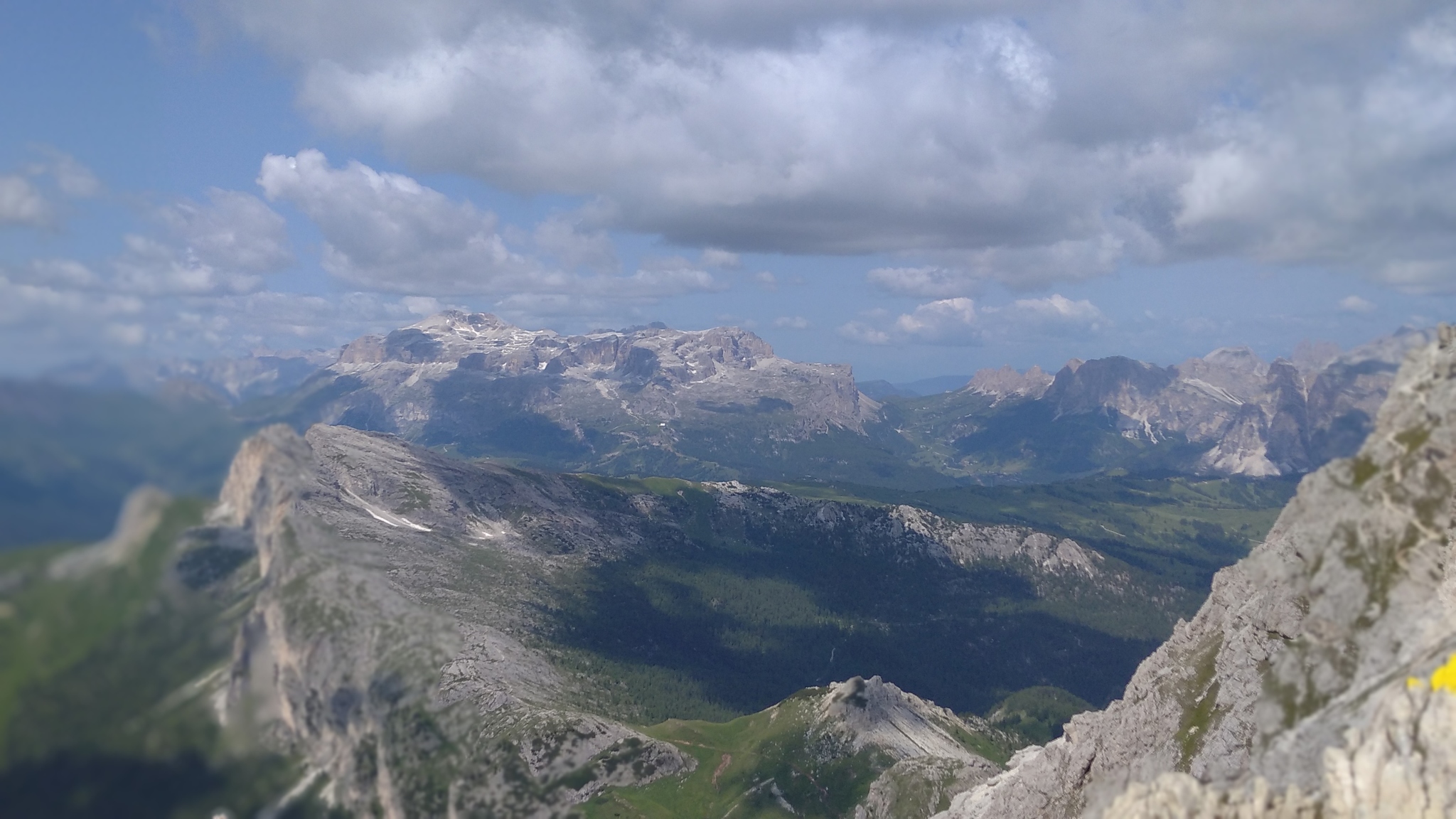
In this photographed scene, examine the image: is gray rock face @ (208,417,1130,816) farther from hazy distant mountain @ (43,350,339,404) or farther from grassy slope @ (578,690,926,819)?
hazy distant mountain @ (43,350,339,404)

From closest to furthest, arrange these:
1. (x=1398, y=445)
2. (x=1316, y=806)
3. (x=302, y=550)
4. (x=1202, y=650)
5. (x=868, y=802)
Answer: (x=1316, y=806), (x=302, y=550), (x=1398, y=445), (x=1202, y=650), (x=868, y=802)

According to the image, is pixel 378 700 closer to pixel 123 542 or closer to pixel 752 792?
pixel 123 542

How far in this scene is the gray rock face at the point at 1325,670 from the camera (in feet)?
179

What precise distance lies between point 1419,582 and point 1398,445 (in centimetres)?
1328

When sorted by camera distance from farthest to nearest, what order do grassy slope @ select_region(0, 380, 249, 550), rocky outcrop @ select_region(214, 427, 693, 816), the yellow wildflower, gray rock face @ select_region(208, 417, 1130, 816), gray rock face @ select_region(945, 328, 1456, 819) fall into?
rocky outcrop @ select_region(214, 427, 693, 816), gray rock face @ select_region(208, 417, 1130, 816), gray rock face @ select_region(945, 328, 1456, 819), the yellow wildflower, grassy slope @ select_region(0, 380, 249, 550)

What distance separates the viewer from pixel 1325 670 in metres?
70.7

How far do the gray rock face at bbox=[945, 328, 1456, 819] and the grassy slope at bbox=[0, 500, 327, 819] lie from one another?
6770cm

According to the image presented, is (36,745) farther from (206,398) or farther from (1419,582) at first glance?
(1419,582)

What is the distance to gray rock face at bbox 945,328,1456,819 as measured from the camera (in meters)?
54.6

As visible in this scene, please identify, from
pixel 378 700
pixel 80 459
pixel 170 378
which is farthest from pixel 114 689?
pixel 378 700

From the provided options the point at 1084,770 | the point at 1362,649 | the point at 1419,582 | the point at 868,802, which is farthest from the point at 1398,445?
the point at 868,802

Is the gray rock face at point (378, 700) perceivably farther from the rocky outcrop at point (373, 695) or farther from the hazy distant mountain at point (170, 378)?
the hazy distant mountain at point (170, 378)

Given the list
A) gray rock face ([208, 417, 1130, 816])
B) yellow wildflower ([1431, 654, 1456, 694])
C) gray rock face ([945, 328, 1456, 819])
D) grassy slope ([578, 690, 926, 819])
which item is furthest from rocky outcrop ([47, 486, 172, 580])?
grassy slope ([578, 690, 926, 819])

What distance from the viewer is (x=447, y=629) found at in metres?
111
